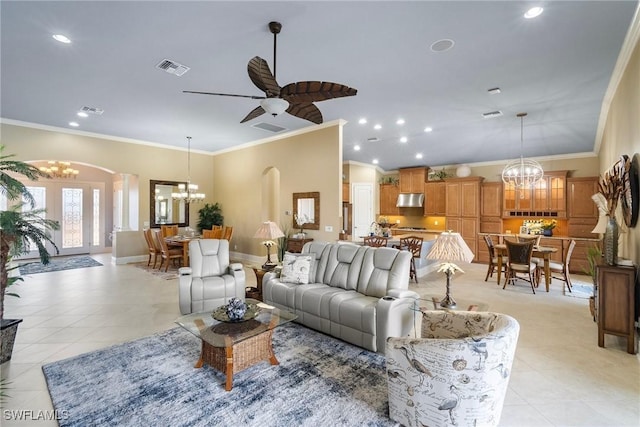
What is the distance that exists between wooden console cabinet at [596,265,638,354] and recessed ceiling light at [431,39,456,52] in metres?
2.94

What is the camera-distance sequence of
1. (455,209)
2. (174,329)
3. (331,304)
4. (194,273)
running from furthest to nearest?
(455,209), (194,273), (174,329), (331,304)

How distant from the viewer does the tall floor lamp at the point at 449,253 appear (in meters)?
2.81

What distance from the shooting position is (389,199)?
10.5 metres

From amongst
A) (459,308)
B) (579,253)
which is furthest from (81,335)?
(579,253)

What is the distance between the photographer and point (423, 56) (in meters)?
3.57

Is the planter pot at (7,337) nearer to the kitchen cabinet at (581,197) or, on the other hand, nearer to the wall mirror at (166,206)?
the wall mirror at (166,206)

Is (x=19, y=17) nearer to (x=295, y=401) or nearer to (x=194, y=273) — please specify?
(x=194, y=273)

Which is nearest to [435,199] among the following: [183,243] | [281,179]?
[281,179]

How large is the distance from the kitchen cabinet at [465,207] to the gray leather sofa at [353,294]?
19.8 ft

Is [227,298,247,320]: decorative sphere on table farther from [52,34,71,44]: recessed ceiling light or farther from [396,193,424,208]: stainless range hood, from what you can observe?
[396,193,424,208]: stainless range hood

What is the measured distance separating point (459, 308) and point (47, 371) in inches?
153

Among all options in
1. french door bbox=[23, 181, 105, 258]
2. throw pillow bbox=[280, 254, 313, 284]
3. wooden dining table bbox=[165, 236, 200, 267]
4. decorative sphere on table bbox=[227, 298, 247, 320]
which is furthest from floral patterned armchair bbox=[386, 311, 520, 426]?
french door bbox=[23, 181, 105, 258]

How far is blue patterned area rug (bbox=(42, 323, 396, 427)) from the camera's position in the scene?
2.16 m

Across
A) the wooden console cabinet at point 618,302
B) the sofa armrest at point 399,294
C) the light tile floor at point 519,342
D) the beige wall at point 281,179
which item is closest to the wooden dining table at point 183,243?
the light tile floor at point 519,342
